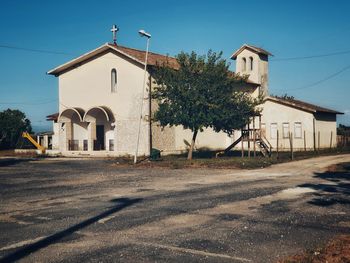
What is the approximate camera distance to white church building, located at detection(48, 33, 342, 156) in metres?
30.7

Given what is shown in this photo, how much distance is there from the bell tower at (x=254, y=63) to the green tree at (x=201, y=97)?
15379 mm

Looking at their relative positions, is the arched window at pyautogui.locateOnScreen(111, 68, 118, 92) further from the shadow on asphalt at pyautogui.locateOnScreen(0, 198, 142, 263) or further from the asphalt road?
the shadow on asphalt at pyautogui.locateOnScreen(0, 198, 142, 263)

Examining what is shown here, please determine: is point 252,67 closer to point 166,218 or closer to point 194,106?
point 194,106

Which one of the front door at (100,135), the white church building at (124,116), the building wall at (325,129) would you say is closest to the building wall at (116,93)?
the white church building at (124,116)

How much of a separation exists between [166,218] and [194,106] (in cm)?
1677

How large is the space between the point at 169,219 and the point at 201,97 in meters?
16.9

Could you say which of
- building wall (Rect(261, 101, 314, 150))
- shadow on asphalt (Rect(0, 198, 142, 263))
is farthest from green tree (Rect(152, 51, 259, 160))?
shadow on asphalt (Rect(0, 198, 142, 263))

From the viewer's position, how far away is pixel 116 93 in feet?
105

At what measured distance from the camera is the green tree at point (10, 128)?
47.9 meters

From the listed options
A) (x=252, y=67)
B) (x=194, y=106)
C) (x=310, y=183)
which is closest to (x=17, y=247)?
(x=310, y=183)

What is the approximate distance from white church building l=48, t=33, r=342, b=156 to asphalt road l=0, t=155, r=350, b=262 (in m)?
15.4

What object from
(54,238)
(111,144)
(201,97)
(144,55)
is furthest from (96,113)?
(54,238)

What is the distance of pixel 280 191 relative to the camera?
495 inches

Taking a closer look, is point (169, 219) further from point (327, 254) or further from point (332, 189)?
point (332, 189)
